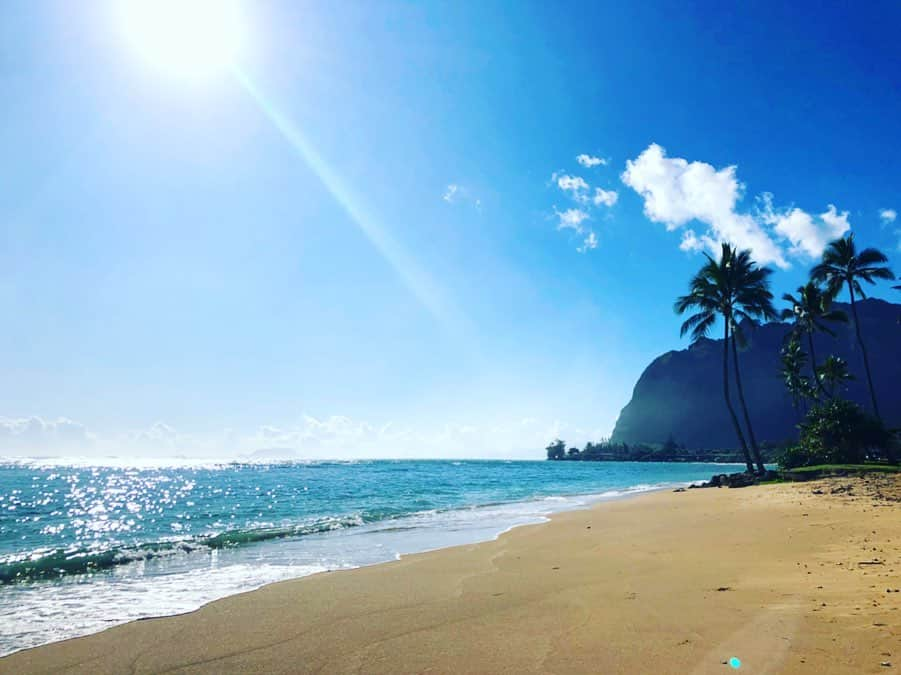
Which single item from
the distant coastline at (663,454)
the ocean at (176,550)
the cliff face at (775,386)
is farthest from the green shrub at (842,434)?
the cliff face at (775,386)

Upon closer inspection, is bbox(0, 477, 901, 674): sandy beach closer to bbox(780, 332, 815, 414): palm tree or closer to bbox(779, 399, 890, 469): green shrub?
bbox(779, 399, 890, 469): green shrub

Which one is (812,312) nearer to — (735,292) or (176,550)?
(735,292)

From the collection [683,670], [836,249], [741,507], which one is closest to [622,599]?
[683,670]

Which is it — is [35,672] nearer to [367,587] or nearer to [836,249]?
[367,587]

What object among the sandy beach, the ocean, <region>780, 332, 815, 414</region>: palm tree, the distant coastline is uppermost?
<region>780, 332, 815, 414</region>: palm tree

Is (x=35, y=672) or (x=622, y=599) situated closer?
(x=35, y=672)

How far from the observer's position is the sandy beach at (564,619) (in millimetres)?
4488

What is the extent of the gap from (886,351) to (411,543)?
658 ft

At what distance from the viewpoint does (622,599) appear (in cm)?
642

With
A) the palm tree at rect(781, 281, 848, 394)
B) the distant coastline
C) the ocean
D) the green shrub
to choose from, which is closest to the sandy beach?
the ocean

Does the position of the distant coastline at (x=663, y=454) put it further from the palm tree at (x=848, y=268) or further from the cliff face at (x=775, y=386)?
the palm tree at (x=848, y=268)

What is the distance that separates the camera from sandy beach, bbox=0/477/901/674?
4.49 meters

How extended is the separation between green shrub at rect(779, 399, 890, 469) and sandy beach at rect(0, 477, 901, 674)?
25.1m

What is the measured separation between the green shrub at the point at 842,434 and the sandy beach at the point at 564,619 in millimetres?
25091
